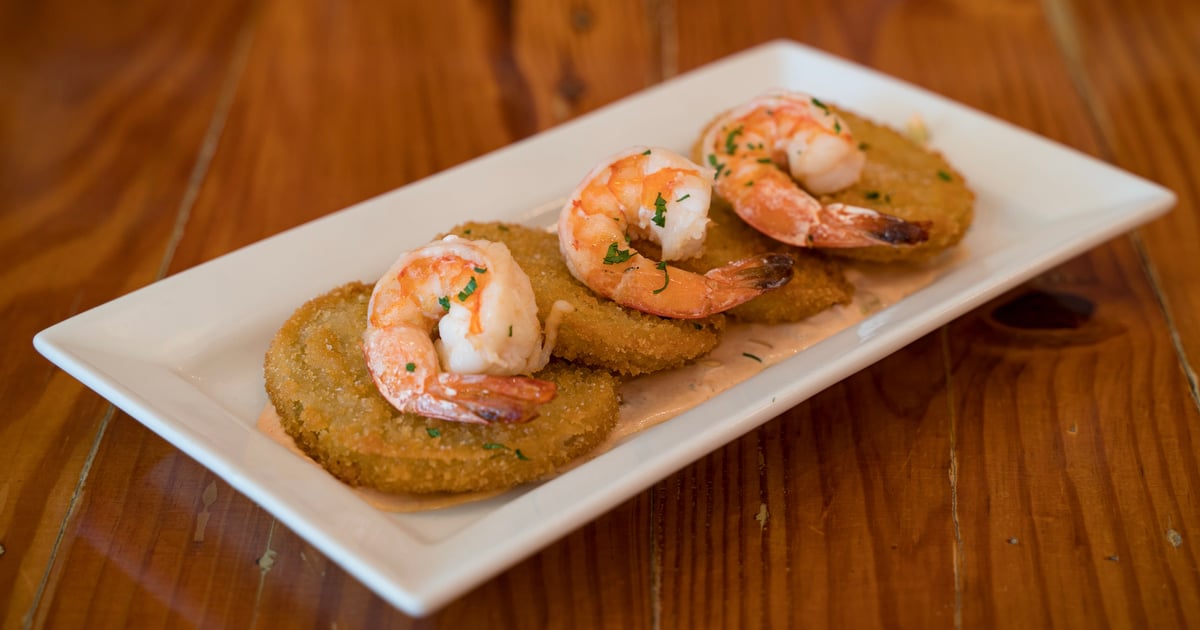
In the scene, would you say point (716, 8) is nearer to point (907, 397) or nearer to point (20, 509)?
point (907, 397)

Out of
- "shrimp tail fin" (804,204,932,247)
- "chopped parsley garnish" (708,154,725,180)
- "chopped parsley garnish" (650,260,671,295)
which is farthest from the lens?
"chopped parsley garnish" (708,154,725,180)

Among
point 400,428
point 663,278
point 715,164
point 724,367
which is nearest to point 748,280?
point 663,278

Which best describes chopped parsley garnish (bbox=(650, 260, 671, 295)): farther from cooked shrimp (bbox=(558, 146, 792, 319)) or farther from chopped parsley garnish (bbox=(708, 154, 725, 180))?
chopped parsley garnish (bbox=(708, 154, 725, 180))

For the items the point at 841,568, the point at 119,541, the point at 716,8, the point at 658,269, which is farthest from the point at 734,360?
the point at 716,8

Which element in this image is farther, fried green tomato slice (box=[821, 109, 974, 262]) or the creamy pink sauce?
fried green tomato slice (box=[821, 109, 974, 262])

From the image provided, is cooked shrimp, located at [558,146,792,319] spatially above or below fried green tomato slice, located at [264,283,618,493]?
above

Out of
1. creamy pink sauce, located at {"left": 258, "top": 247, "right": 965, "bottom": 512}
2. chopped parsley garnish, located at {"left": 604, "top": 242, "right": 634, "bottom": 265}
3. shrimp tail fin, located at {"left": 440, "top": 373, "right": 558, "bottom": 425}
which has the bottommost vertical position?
creamy pink sauce, located at {"left": 258, "top": 247, "right": 965, "bottom": 512}

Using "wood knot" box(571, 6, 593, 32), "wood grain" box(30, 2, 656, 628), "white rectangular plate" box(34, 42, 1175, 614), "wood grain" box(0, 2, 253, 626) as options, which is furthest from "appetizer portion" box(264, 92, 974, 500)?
"wood knot" box(571, 6, 593, 32)
